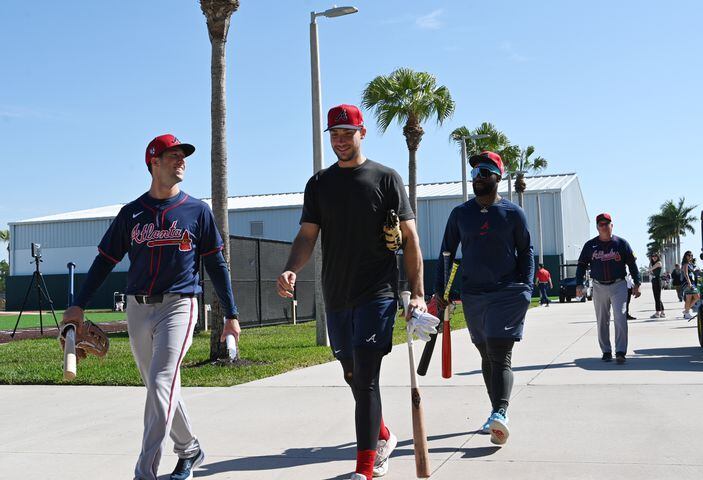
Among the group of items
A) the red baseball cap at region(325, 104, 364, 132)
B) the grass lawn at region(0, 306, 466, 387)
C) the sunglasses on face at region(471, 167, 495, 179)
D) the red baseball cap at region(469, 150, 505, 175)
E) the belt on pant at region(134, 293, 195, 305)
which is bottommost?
the grass lawn at region(0, 306, 466, 387)

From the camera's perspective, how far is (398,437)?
238 inches

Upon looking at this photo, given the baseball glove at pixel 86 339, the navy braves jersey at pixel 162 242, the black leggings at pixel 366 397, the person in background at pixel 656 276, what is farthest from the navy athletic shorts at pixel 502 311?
the person in background at pixel 656 276

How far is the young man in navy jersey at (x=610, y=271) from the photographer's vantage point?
32.9 feet

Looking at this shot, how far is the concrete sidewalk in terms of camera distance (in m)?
5.09

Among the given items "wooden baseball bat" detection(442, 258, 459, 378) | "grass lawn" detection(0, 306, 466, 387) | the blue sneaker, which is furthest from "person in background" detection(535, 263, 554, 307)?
the blue sneaker

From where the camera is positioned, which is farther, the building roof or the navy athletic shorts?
the building roof

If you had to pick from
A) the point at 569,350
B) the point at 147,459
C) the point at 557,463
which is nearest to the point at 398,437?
the point at 557,463

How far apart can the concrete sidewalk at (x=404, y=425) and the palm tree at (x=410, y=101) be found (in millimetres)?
18381

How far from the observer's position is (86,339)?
471 cm

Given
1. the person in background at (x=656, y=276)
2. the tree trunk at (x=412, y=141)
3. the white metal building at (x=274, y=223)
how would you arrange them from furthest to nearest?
the white metal building at (x=274, y=223) < the tree trunk at (x=412, y=141) < the person in background at (x=656, y=276)

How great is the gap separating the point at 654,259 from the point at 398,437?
16579mm

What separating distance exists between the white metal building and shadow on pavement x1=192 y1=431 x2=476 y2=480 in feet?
164

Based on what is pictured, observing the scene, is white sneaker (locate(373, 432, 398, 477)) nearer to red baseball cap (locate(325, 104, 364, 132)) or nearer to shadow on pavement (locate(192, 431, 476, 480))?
shadow on pavement (locate(192, 431, 476, 480))

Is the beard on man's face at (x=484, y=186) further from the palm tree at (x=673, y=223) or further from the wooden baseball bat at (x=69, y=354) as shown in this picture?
the palm tree at (x=673, y=223)
